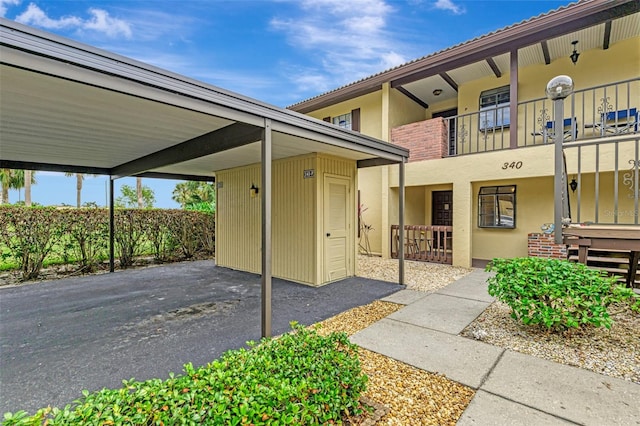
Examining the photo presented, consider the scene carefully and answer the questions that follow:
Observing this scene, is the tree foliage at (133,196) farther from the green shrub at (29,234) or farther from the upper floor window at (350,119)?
the upper floor window at (350,119)

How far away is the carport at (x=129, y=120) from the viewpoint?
2.06 meters

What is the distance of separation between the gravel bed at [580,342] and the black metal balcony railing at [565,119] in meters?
4.01

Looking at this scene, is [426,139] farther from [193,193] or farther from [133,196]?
[133,196]

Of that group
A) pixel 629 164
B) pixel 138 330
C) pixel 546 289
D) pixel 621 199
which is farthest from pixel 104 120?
pixel 621 199

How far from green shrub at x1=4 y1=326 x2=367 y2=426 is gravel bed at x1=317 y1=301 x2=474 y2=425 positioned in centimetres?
39

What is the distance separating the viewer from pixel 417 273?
287 inches

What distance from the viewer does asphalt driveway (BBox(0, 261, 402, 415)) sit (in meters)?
2.77

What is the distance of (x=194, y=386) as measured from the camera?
1.55 metres

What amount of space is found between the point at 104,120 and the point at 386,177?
24.0 feet

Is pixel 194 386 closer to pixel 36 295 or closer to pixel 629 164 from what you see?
pixel 36 295

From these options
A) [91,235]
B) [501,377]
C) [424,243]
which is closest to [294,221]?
[501,377]

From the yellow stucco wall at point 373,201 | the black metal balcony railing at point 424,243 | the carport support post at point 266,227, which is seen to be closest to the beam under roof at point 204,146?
the carport support post at point 266,227

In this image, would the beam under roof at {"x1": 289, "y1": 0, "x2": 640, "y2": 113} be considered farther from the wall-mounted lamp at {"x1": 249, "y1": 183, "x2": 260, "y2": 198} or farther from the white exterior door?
the wall-mounted lamp at {"x1": 249, "y1": 183, "x2": 260, "y2": 198}

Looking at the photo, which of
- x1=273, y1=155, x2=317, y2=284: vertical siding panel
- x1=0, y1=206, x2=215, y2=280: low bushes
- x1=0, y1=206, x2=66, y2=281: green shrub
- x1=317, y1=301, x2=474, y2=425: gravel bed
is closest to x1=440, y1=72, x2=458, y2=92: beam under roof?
x1=273, y1=155, x2=317, y2=284: vertical siding panel
